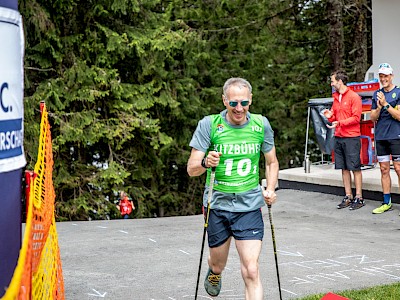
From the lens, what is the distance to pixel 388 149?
10.9 metres

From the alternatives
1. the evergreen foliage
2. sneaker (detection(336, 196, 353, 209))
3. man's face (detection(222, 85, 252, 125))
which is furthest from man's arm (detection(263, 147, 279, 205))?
the evergreen foliage

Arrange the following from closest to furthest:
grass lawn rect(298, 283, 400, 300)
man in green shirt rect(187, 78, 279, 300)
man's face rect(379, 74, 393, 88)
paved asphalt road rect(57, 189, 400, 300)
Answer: man in green shirt rect(187, 78, 279, 300), grass lawn rect(298, 283, 400, 300), paved asphalt road rect(57, 189, 400, 300), man's face rect(379, 74, 393, 88)

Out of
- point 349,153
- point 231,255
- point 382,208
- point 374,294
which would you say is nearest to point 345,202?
point 382,208

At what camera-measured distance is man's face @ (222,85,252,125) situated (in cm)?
567

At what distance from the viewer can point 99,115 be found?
18.9m

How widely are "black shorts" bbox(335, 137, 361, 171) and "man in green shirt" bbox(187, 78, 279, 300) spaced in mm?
5928

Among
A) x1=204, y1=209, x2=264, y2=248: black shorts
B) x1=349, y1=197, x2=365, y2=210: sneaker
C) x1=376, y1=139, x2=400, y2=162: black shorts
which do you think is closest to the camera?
x1=204, y1=209, x2=264, y2=248: black shorts

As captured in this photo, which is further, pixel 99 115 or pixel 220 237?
pixel 99 115

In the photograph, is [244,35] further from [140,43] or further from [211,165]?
[211,165]

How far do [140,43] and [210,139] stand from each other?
13539mm

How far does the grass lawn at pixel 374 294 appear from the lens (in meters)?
6.60

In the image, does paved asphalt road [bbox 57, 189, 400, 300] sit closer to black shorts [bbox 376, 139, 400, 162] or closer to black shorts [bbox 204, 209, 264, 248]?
black shorts [bbox 376, 139, 400, 162]

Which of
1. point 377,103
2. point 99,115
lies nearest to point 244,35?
point 99,115

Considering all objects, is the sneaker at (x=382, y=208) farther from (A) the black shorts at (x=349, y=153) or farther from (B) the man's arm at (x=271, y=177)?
(B) the man's arm at (x=271, y=177)
